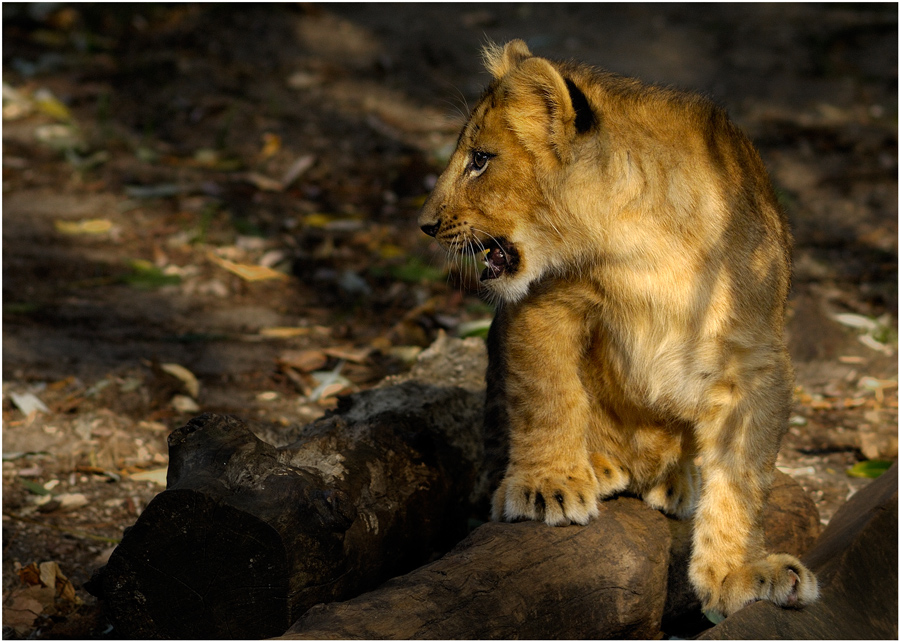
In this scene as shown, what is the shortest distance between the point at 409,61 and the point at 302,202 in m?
3.21

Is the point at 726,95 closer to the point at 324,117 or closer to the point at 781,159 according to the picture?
the point at 781,159

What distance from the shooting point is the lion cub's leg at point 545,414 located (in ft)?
11.3

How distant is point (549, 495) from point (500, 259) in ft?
2.89

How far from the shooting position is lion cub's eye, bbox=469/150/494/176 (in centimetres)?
350

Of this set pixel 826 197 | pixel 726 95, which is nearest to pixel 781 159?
pixel 826 197

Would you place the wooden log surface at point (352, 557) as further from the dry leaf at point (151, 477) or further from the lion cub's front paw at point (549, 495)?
the dry leaf at point (151, 477)

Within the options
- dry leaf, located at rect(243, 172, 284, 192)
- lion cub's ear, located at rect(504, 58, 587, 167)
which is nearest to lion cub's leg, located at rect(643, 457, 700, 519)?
lion cub's ear, located at rect(504, 58, 587, 167)

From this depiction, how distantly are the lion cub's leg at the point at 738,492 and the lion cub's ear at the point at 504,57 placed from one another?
1.50m

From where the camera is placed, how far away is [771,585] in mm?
3186

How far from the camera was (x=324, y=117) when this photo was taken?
30.8 feet

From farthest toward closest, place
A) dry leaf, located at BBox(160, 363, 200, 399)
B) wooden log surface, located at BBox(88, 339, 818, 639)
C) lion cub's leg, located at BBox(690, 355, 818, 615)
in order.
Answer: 1. dry leaf, located at BBox(160, 363, 200, 399)
2. lion cub's leg, located at BBox(690, 355, 818, 615)
3. wooden log surface, located at BBox(88, 339, 818, 639)

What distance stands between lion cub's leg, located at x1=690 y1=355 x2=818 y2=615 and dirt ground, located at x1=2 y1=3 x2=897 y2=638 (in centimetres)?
140

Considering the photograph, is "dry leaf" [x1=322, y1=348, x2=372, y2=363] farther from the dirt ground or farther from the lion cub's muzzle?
the lion cub's muzzle

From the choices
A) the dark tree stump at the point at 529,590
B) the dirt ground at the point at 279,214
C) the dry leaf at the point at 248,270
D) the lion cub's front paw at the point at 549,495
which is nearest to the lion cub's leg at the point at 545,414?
the lion cub's front paw at the point at 549,495
